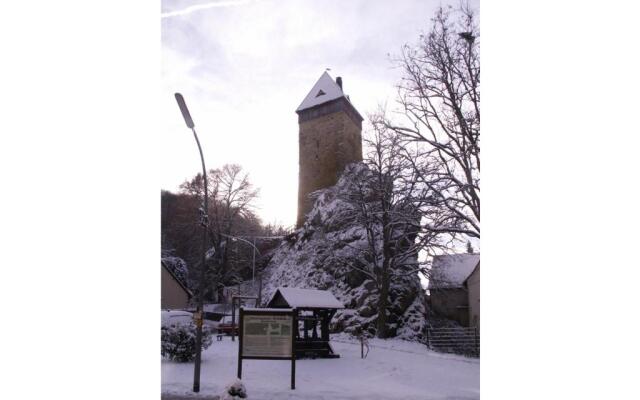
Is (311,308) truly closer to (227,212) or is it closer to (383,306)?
(227,212)

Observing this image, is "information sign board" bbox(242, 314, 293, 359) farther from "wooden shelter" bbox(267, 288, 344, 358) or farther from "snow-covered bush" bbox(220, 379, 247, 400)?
"wooden shelter" bbox(267, 288, 344, 358)

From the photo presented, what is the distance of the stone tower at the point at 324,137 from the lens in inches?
210

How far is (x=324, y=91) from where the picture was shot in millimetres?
5223

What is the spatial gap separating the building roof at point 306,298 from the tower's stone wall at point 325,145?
3.64ft

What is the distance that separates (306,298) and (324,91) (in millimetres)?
3887

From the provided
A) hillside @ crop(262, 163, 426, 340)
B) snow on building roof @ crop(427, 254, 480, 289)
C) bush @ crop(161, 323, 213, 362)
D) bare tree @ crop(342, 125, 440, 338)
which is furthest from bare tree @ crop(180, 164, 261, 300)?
snow on building roof @ crop(427, 254, 480, 289)

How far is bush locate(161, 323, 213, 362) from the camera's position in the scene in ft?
20.9

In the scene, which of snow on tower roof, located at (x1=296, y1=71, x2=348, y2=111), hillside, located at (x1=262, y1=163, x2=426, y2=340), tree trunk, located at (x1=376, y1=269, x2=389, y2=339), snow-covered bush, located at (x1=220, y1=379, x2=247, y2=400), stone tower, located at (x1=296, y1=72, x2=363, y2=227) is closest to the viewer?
snow-covered bush, located at (x1=220, y1=379, x2=247, y2=400)

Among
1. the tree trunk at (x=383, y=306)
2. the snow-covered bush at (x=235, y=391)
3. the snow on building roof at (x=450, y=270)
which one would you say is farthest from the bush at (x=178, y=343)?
the tree trunk at (x=383, y=306)

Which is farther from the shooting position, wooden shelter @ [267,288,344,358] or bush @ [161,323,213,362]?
wooden shelter @ [267,288,344,358]

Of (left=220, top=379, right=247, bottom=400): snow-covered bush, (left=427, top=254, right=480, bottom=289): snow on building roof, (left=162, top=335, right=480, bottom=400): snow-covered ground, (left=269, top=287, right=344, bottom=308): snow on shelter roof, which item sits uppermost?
(left=427, top=254, right=480, bottom=289): snow on building roof

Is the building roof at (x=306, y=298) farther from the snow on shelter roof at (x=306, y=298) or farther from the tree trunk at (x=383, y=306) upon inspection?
the tree trunk at (x=383, y=306)

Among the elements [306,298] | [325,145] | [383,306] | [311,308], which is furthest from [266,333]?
[383,306]
